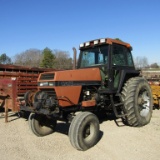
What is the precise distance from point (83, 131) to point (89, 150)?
1.34 ft

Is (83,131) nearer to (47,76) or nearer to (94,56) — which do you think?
(47,76)

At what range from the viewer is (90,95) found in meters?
6.32

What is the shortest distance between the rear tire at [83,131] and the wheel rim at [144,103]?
228cm

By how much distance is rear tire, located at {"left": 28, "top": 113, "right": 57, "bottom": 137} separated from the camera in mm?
6102

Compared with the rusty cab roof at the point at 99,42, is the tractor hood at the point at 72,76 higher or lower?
lower

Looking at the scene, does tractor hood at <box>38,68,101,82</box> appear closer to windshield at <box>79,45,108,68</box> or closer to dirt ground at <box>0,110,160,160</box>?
windshield at <box>79,45,108,68</box>

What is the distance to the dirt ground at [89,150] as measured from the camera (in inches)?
185

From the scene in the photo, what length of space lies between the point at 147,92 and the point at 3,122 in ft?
15.4

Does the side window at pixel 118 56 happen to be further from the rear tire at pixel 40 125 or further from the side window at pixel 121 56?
the rear tire at pixel 40 125

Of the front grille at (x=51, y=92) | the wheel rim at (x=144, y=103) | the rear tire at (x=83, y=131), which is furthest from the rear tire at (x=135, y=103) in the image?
the front grille at (x=51, y=92)

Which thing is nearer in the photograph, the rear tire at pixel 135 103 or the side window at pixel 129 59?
the rear tire at pixel 135 103

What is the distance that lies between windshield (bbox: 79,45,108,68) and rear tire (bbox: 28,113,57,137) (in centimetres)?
201

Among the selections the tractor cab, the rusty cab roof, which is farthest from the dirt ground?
the rusty cab roof

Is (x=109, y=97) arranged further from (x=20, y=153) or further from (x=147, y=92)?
(x=20, y=153)
